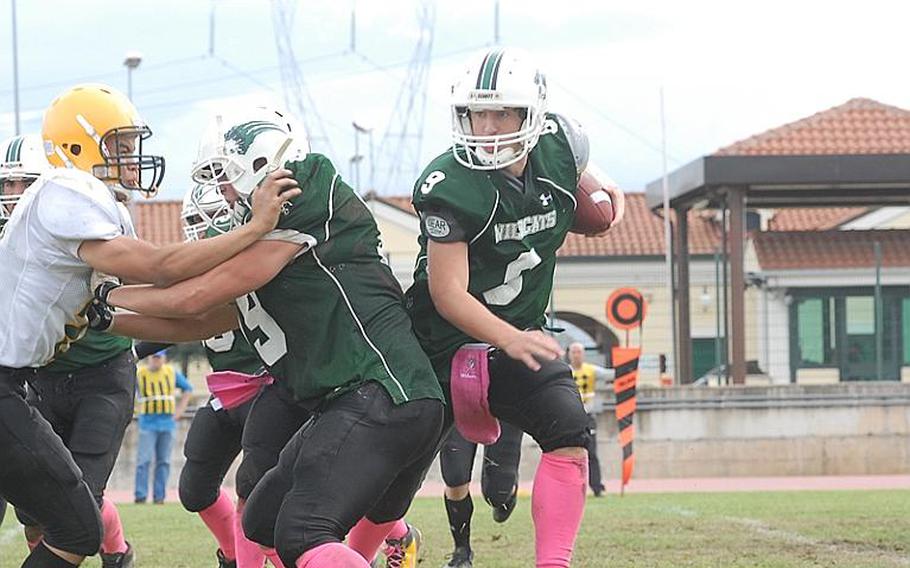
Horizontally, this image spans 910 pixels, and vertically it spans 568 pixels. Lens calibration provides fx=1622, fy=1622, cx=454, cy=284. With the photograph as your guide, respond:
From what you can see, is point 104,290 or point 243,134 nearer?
point 243,134

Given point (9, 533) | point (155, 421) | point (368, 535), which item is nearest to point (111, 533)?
point (368, 535)

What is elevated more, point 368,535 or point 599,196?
point 599,196

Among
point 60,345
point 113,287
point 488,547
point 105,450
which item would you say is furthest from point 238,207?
point 488,547

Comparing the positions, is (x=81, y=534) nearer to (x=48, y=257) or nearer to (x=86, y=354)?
(x=48, y=257)

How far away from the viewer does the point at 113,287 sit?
5418mm

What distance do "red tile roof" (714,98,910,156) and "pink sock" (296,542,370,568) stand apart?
80.3ft

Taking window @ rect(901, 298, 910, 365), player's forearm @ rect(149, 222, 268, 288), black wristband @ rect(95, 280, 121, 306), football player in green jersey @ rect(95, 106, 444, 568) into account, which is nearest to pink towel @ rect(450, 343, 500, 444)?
football player in green jersey @ rect(95, 106, 444, 568)

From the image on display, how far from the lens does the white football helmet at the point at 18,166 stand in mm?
7211

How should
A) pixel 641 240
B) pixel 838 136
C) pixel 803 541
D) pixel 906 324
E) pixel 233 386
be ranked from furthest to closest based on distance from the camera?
pixel 641 240 < pixel 838 136 < pixel 906 324 < pixel 803 541 < pixel 233 386

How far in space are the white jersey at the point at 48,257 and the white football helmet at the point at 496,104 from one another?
117cm

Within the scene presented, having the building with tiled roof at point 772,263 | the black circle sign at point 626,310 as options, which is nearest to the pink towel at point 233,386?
the building with tiled roof at point 772,263

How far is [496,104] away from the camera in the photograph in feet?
18.1

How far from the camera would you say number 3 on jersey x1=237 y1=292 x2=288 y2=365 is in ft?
16.9

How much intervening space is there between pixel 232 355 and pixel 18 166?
128cm
